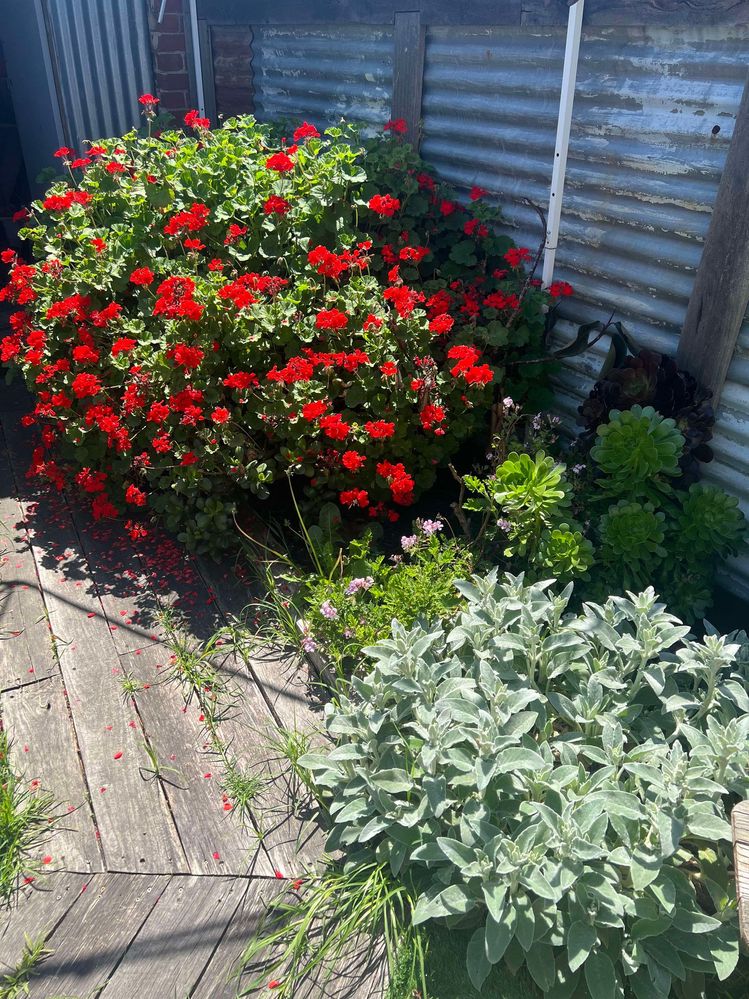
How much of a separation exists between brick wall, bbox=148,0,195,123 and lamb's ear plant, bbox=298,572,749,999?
188 inches

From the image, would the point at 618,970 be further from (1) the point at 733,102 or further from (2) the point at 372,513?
(1) the point at 733,102

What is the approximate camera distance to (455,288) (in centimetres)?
338

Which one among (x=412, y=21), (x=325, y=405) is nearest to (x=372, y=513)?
(x=325, y=405)

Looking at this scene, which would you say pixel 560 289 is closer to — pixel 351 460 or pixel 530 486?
pixel 530 486

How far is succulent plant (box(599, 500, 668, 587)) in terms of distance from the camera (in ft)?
8.65

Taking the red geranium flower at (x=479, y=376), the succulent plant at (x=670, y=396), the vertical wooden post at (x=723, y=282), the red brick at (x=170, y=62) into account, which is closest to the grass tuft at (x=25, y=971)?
the red geranium flower at (x=479, y=376)

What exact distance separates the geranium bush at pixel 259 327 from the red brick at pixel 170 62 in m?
2.23

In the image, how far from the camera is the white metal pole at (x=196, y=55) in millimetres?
5172

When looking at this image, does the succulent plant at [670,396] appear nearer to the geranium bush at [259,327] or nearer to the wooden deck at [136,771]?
the geranium bush at [259,327]

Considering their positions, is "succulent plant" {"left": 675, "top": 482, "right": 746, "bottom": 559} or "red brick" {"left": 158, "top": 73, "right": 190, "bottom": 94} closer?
"succulent plant" {"left": 675, "top": 482, "right": 746, "bottom": 559}

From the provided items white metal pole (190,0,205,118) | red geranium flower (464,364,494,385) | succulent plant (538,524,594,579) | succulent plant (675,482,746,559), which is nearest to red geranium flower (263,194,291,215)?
red geranium flower (464,364,494,385)

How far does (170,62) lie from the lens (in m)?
5.52

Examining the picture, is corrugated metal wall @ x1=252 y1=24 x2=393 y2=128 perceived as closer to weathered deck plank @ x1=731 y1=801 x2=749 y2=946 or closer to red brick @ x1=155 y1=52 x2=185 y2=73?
red brick @ x1=155 y1=52 x2=185 y2=73

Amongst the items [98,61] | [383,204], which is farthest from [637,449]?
[98,61]
